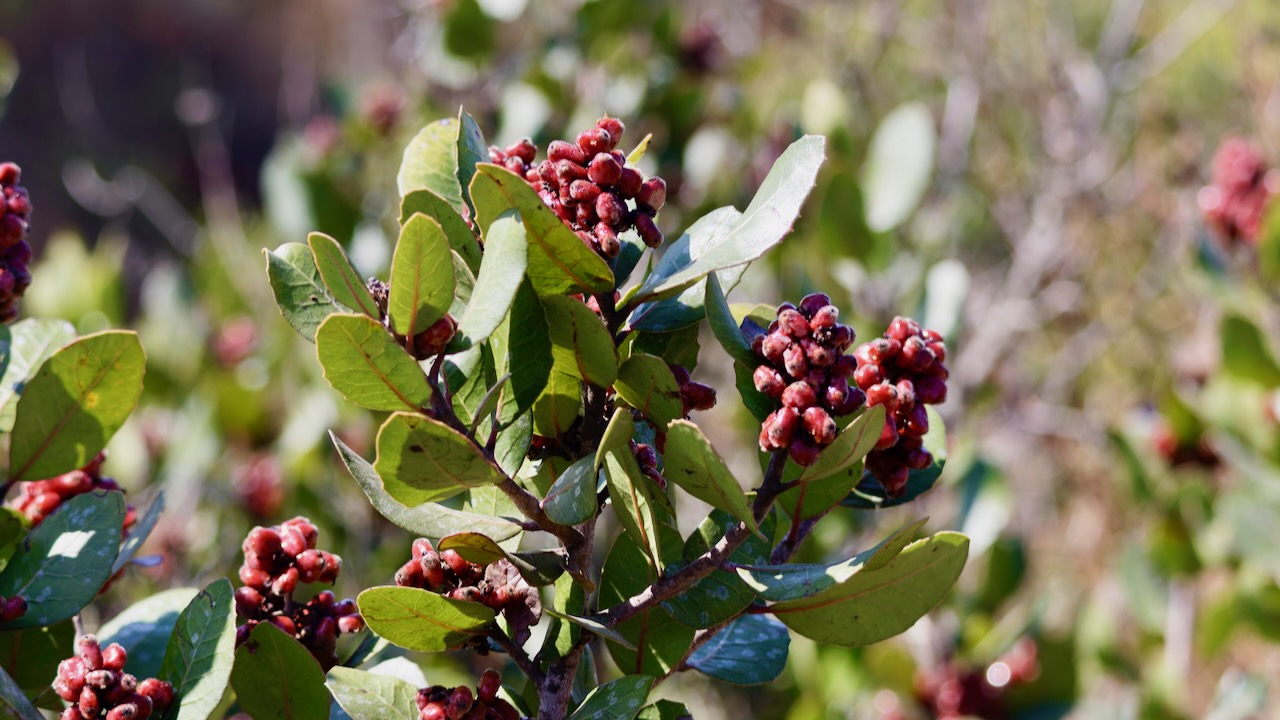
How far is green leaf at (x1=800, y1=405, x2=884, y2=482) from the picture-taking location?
27.0 inches

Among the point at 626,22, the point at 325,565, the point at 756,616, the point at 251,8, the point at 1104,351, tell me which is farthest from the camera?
the point at 251,8

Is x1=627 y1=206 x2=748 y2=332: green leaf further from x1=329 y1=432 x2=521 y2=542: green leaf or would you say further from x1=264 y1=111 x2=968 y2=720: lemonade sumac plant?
x1=329 y1=432 x2=521 y2=542: green leaf

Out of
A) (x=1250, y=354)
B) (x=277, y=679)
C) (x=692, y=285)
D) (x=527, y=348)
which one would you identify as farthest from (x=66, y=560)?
(x=1250, y=354)

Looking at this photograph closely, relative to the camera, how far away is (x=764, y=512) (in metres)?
0.74

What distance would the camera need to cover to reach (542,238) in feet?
2.23

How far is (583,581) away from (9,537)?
1.73ft

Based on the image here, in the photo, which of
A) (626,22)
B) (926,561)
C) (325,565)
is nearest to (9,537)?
(325,565)

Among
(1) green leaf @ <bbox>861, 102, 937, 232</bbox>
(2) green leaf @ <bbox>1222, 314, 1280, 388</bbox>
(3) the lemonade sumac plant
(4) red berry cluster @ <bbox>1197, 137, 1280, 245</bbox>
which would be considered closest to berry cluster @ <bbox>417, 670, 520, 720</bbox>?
(3) the lemonade sumac plant

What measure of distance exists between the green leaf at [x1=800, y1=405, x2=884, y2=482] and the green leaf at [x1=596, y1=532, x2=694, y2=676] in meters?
0.18

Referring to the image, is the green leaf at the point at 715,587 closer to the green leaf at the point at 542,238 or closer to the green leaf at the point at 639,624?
the green leaf at the point at 639,624

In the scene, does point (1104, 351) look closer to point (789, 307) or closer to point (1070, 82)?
point (1070, 82)

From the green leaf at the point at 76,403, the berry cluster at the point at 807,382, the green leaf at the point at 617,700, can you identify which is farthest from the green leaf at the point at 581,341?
the green leaf at the point at 76,403

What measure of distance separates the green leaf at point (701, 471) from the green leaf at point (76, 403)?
17.7 inches

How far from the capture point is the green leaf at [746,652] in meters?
0.89
